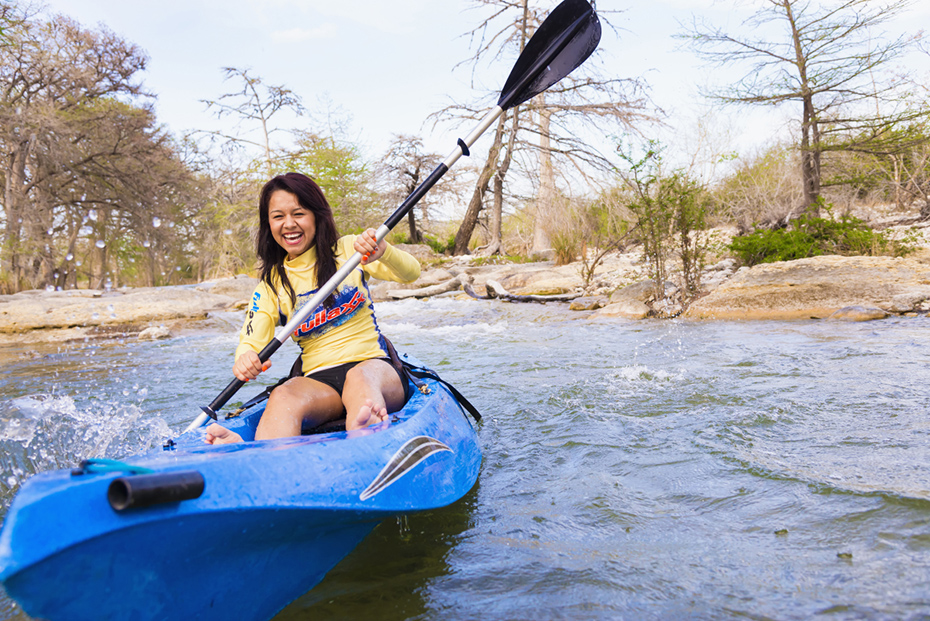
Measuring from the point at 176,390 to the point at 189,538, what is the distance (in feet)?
12.9

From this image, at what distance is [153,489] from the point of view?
1083 mm

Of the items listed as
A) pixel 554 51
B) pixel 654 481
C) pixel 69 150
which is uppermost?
pixel 69 150

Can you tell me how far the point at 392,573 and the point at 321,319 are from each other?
1.16 meters

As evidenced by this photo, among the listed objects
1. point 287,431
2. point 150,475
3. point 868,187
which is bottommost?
point 287,431

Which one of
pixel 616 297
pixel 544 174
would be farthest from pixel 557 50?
pixel 544 174

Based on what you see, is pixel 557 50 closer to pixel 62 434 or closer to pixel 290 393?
pixel 290 393

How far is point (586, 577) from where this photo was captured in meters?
1.62

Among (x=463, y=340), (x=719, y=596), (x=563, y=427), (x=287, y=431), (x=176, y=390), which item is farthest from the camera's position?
(x=463, y=340)

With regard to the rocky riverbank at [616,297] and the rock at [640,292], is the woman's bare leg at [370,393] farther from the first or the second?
the rock at [640,292]

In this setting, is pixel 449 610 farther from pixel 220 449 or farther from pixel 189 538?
pixel 220 449

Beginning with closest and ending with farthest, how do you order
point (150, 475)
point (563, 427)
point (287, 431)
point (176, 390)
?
point (150, 475) < point (287, 431) < point (563, 427) < point (176, 390)

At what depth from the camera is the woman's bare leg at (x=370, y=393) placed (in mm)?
2061

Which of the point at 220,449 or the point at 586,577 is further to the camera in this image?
the point at 220,449

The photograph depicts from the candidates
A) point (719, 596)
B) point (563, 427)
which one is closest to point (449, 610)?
point (719, 596)
